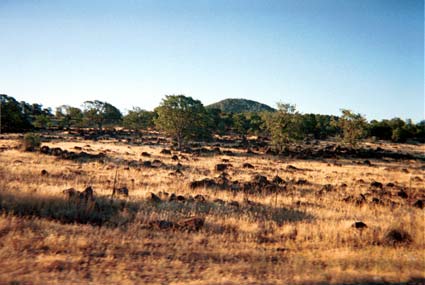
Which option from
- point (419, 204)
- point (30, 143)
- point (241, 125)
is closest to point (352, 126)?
point (419, 204)

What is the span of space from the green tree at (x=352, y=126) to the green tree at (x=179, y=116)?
21.2 metres

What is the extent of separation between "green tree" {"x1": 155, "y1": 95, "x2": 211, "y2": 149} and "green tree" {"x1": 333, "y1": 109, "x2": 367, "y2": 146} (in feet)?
69.7

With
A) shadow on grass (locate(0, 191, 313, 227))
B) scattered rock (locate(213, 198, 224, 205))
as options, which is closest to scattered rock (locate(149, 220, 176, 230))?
shadow on grass (locate(0, 191, 313, 227))

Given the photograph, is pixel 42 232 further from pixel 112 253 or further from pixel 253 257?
pixel 253 257

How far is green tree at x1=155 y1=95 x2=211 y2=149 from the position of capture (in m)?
35.9

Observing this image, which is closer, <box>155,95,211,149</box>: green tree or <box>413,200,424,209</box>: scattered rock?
<box>413,200,424,209</box>: scattered rock

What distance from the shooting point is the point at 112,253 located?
17.4ft

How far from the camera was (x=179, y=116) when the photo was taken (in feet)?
118

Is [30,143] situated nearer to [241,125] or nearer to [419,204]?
[419,204]

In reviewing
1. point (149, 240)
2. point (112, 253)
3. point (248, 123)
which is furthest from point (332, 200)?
point (248, 123)

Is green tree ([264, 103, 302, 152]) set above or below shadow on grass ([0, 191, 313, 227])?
above

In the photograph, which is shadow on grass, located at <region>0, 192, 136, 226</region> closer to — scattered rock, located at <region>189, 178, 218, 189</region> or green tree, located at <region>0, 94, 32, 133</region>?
scattered rock, located at <region>189, 178, 218, 189</region>

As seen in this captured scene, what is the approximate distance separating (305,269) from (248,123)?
6610 centimetres

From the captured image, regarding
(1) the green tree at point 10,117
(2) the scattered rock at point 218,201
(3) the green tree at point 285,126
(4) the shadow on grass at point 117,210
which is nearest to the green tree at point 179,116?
(3) the green tree at point 285,126
